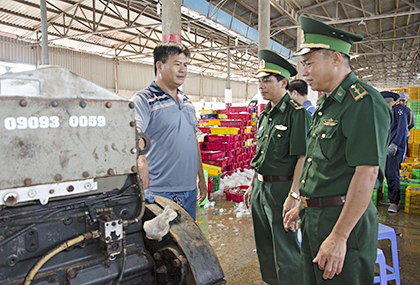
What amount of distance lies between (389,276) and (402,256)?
2.63ft

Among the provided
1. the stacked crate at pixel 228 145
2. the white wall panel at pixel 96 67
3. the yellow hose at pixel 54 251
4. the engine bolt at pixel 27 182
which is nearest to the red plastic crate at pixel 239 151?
the stacked crate at pixel 228 145

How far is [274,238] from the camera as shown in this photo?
7.17 ft

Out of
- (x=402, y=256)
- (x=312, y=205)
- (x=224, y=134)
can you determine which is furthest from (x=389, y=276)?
(x=224, y=134)

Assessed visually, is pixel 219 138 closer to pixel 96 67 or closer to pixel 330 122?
pixel 330 122

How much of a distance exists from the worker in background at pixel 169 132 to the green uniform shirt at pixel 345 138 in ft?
2.62

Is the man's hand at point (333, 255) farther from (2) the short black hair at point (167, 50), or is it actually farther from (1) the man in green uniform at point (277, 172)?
(2) the short black hair at point (167, 50)

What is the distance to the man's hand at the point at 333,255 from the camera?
1271 millimetres

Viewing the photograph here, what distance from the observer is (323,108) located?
1563 millimetres

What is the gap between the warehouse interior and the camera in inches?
134

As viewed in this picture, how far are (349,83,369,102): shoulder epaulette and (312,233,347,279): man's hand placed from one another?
64 centimetres

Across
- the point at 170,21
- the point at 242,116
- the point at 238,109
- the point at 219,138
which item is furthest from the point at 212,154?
Result: the point at 238,109

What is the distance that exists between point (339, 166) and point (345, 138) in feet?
0.45

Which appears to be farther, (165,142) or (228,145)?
(228,145)

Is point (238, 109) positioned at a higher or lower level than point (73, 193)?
higher
